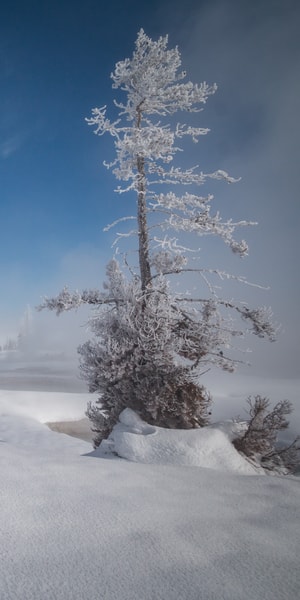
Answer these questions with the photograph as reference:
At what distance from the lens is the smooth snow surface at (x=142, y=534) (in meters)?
2.01

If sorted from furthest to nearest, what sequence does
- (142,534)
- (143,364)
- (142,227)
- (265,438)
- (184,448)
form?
(142,227) → (143,364) → (265,438) → (184,448) → (142,534)

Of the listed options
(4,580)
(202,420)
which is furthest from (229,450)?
(4,580)

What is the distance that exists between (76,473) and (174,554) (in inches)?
82.8

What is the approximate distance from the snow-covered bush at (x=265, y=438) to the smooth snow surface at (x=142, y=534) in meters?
2.39

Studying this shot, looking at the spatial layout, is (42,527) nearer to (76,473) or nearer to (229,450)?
(76,473)

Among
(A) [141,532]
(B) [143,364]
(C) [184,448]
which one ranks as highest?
(B) [143,364]

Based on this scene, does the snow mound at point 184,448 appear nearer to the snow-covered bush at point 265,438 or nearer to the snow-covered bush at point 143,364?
the snow-covered bush at point 265,438

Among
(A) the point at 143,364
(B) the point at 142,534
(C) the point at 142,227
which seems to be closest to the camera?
(B) the point at 142,534

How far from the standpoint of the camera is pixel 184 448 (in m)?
6.02

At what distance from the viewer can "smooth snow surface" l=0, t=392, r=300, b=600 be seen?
6.59 ft

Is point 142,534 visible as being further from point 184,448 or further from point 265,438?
point 265,438

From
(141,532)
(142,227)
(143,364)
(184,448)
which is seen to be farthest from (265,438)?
(142,227)

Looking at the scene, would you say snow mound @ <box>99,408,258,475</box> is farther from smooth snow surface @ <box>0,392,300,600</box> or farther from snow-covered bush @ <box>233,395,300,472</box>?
smooth snow surface @ <box>0,392,300,600</box>

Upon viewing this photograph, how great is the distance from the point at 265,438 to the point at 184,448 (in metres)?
2.15
